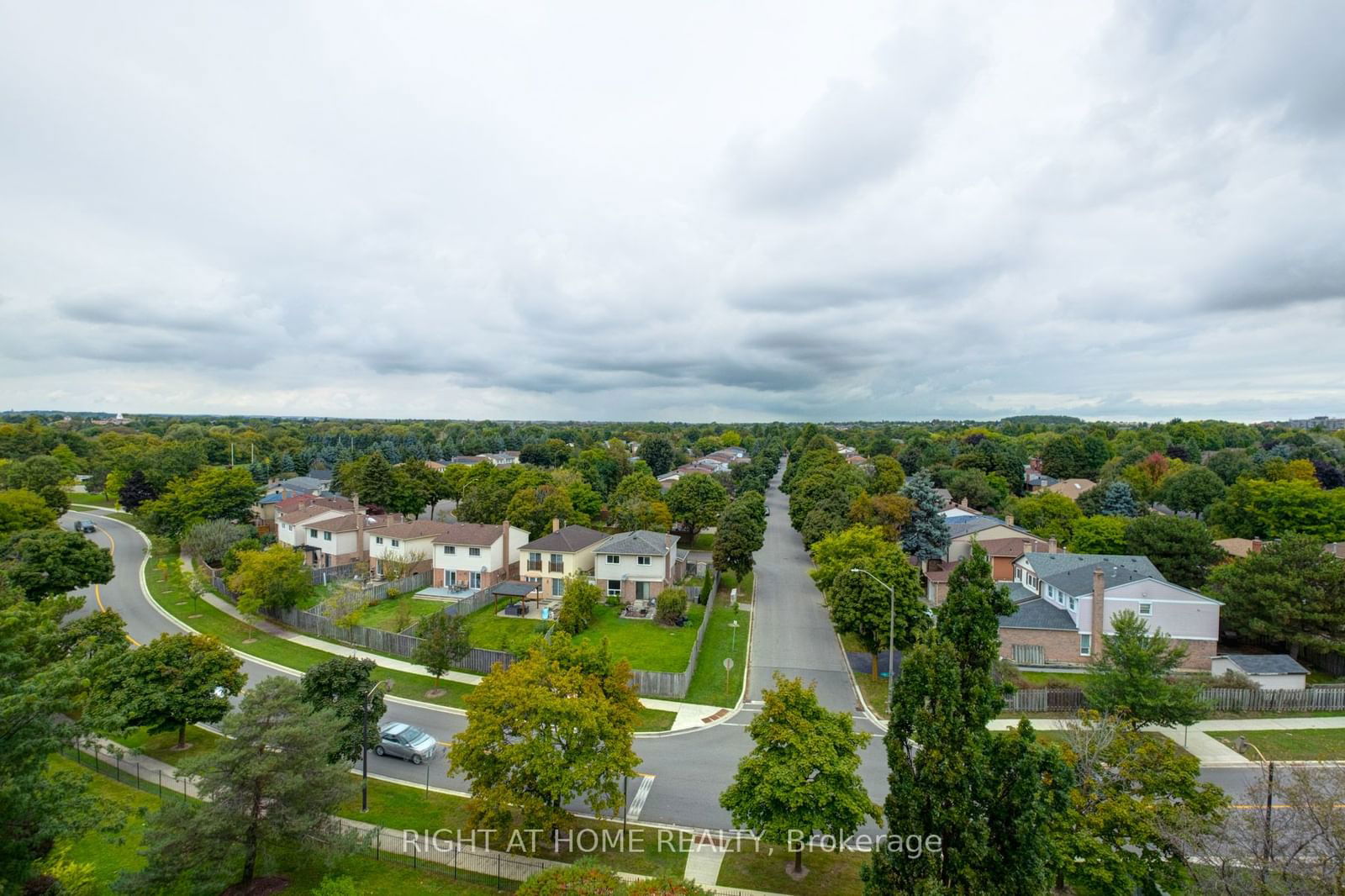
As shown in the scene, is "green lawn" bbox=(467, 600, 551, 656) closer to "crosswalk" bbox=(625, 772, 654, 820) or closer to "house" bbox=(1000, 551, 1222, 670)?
"crosswalk" bbox=(625, 772, 654, 820)

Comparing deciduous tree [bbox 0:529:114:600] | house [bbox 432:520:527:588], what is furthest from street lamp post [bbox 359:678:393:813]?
deciduous tree [bbox 0:529:114:600]

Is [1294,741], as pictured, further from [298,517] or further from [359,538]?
[298,517]

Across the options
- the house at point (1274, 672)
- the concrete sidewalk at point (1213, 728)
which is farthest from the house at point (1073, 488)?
the concrete sidewalk at point (1213, 728)

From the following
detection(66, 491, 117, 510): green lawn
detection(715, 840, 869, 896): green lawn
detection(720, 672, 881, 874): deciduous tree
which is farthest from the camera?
detection(66, 491, 117, 510): green lawn

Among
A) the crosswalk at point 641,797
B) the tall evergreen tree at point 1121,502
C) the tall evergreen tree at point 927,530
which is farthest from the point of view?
the tall evergreen tree at point 1121,502

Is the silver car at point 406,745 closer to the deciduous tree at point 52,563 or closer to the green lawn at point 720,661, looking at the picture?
the green lawn at point 720,661
